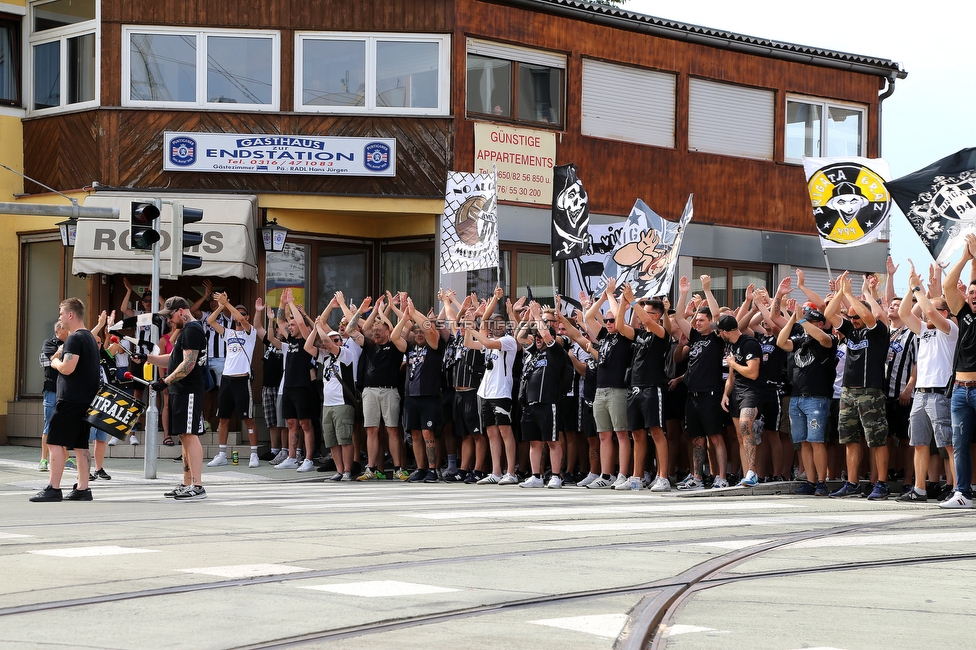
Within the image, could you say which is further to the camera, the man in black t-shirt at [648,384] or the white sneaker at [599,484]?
the white sneaker at [599,484]

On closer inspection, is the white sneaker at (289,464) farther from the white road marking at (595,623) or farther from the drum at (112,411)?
the white road marking at (595,623)

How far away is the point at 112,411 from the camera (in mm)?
13898

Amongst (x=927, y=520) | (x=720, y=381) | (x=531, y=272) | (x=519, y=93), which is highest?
(x=519, y=93)

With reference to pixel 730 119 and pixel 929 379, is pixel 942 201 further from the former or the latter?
pixel 730 119

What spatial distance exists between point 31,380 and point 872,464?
14.7 m

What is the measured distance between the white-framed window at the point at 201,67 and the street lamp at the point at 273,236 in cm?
203

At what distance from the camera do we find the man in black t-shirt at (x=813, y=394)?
14680mm

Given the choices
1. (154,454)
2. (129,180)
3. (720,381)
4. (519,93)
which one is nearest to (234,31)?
(129,180)

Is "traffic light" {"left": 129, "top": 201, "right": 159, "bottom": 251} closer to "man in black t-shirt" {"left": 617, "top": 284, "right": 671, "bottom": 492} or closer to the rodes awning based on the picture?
the rodes awning

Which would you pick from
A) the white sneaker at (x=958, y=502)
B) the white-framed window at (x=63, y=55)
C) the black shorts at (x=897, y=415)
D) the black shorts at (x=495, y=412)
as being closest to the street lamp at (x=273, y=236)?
the white-framed window at (x=63, y=55)

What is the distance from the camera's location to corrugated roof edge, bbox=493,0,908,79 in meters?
23.8

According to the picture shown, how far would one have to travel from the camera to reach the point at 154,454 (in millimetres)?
16969

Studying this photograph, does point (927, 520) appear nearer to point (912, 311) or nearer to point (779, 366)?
point (912, 311)

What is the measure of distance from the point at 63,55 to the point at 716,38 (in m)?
12.2
